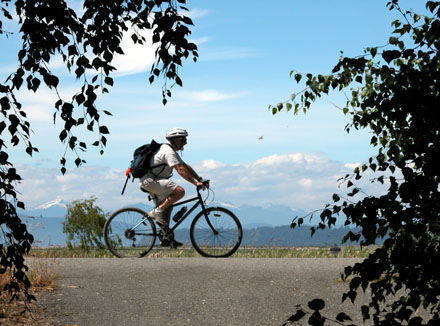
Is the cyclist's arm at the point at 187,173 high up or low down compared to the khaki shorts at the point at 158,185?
up

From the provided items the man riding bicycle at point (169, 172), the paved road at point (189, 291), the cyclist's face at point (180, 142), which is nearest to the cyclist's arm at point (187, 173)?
the man riding bicycle at point (169, 172)

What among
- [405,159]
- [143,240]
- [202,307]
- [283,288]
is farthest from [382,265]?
[143,240]

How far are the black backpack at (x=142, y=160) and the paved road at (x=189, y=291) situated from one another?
4.92 ft

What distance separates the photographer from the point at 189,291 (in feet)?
27.3

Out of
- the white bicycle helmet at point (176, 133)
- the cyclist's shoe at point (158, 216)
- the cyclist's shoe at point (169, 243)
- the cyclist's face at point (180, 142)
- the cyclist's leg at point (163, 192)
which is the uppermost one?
the white bicycle helmet at point (176, 133)

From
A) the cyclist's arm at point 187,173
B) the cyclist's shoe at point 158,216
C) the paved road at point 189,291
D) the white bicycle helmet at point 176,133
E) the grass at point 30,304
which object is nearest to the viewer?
the grass at point 30,304

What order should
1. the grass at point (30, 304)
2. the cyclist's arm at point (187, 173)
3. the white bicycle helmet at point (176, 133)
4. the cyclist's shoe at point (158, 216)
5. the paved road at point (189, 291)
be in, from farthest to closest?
the cyclist's shoe at point (158, 216), the white bicycle helmet at point (176, 133), the cyclist's arm at point (187, 173), the paved road at point (189, 291), the grass at point (30, 304)

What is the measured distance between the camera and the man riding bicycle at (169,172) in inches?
387

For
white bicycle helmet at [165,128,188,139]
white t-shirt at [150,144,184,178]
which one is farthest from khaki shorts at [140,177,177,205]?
white bicycle helmet at [165,128,188,139]

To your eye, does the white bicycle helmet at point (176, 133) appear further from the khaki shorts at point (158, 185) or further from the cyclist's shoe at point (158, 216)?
the cyclist's shoe at point (158, 216)

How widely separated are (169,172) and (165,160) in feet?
0.89

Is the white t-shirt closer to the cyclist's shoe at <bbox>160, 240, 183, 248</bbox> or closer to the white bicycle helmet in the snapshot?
the white bicycle helmet

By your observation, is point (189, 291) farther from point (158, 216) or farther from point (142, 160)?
point (142, 160)

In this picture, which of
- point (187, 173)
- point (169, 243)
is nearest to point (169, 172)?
point (187, 173)
